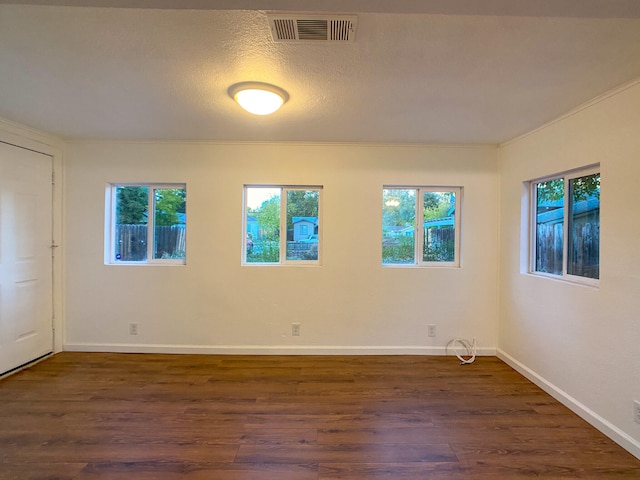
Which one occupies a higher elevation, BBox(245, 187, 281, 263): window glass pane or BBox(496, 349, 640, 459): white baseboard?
BBox(245, 187, 281, 263): window glass pane

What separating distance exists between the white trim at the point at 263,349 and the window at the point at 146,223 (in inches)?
37.4

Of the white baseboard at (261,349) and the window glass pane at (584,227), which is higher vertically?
the window glass pane at (584,227)

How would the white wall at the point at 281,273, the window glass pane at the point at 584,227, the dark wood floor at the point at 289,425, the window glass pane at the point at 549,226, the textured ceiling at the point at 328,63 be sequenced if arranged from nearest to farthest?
the textured ceiling at the point at 328,63, the dark wood floor at the point at 289,425, the window glass pane at the point at 584,227, the window glass pane at the point at 549,226, the white wall at the point at 281,273

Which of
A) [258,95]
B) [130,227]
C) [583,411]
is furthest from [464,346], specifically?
[130,227]

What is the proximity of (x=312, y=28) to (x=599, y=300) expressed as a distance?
8.44ft

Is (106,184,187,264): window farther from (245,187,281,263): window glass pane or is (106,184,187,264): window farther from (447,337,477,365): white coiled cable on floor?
(447,337,477,365): white coiled cable on floor

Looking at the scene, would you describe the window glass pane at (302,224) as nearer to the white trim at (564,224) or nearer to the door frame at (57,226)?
the white trim at (564,224)

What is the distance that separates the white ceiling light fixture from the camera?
1859 millimetres

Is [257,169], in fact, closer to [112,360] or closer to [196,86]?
[196,86]

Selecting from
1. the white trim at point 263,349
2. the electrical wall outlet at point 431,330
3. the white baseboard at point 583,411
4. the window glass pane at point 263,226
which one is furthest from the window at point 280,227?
the white baseboard at point 583,411

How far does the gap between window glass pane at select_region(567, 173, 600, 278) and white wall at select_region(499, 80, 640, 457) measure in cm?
17

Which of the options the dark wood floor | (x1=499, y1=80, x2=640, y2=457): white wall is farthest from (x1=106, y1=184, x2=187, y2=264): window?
(x1=499, y1=80, x2=640, y2=457): white wall

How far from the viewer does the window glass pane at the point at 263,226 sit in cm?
322

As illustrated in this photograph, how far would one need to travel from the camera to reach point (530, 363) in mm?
2639
